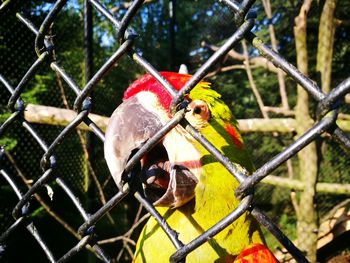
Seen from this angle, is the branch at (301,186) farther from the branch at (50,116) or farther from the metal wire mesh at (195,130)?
the metal wire mesh at (195,130)

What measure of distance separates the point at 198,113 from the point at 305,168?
1.34 meters

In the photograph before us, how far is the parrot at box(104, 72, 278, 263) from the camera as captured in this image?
920 mm

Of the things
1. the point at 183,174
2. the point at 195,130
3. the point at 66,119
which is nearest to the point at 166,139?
the point at 183,174

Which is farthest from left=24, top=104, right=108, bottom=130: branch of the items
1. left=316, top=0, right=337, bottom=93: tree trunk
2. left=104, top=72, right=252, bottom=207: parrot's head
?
left=316, top=0, right=337, bottom=93: tree trunk

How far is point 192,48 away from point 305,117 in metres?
2.22

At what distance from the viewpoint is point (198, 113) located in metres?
1.08

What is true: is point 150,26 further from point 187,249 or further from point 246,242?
point 187,249

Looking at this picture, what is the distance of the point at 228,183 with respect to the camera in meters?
1.04

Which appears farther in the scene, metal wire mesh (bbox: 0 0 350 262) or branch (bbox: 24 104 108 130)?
branch (bbox: 24 104 108 130)

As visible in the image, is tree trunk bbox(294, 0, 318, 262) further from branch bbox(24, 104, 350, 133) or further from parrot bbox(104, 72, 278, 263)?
parrot bbox(104, 72, 278, 263)

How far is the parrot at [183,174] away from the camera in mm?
920

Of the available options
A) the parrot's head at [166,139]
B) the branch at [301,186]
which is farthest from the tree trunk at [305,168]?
the parrot's head at [166,139]

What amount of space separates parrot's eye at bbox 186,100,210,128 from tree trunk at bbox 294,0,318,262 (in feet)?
3.89

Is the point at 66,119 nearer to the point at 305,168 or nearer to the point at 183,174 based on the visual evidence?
the point at 183,174
